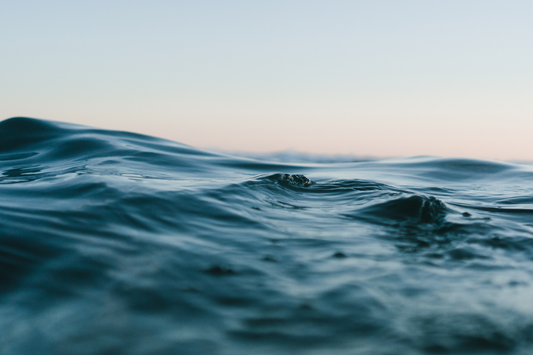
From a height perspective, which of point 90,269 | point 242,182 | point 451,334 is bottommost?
point 451,334

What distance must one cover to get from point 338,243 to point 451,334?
3.67 ft

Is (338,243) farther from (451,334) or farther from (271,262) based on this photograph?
(451,334)

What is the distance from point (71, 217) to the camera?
8.82 feet

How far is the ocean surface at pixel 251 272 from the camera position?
5.03 feet

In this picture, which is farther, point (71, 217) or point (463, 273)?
point (71, 217)

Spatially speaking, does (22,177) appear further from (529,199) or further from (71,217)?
(529,199)

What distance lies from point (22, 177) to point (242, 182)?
8.68 feet

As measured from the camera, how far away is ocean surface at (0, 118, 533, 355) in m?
1.53

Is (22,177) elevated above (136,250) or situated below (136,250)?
above

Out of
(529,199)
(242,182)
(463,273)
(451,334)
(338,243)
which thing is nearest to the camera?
(451,334)

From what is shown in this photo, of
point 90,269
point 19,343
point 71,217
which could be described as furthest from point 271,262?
point 71,217

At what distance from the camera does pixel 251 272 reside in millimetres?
2096

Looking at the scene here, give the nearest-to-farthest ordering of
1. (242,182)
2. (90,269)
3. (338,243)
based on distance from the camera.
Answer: (90,269), (338,243), (242,182)

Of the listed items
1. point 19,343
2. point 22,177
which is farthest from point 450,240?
point 22,177
